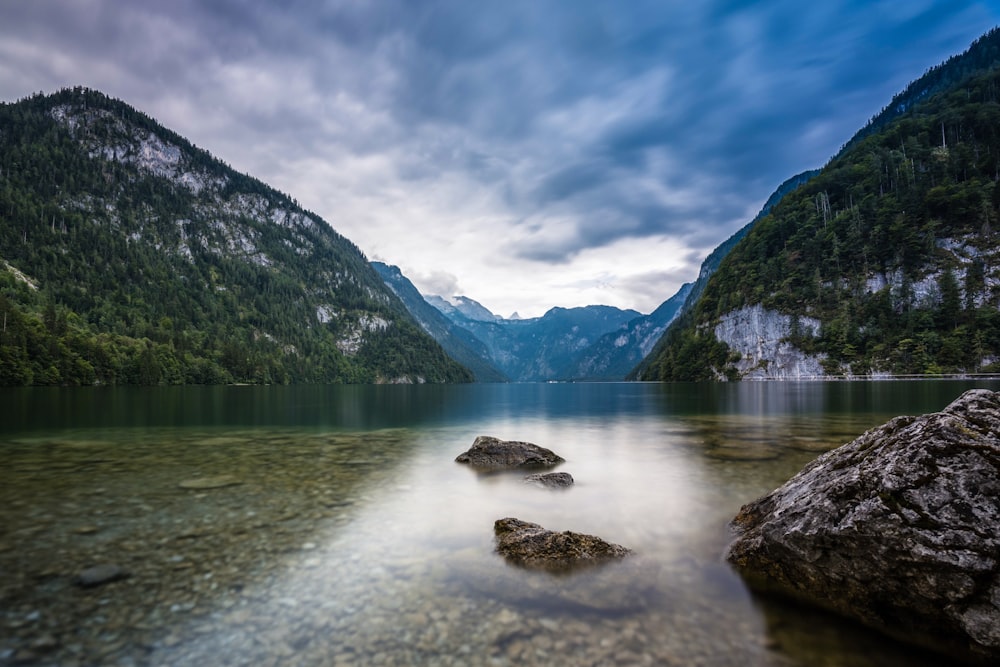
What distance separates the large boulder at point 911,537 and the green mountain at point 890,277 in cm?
15746

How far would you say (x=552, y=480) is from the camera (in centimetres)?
1908

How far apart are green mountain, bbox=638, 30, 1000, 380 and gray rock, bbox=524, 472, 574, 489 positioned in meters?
154

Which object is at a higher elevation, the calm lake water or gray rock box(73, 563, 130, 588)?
gray rock box(73, 563, 130, 588)

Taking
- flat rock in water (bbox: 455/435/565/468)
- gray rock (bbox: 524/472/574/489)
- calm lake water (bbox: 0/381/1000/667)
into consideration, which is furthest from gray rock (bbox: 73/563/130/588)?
flat rock in water (bbox: 455/435/565/468)

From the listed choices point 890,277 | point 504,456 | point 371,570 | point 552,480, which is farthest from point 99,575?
point 890,277

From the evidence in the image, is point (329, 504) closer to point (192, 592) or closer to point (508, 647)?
point (192, 592)

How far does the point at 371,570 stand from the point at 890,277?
194 meters

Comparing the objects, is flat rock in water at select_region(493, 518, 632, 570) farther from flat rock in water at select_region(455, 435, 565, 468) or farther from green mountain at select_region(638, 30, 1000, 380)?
green mountain at select_region(638, 30, 1000, 380)

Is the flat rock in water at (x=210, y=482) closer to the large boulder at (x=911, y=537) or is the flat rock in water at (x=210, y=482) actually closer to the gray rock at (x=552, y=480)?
the gray rock at (x=552, y=480)

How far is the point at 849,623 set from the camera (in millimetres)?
7684

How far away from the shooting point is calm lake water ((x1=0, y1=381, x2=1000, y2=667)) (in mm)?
6727

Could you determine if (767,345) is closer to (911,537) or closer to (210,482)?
(911,537)

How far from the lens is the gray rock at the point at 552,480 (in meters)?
18.7

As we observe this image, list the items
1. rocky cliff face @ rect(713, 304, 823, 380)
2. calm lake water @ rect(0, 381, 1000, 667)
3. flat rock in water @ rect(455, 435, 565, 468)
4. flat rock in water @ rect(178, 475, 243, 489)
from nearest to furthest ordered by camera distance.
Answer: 1. calm lake water @ rect(0, 381, 1000, 667)
2. flat rock in water @ rect(178, 475, 243, 489)
3. flat rock in water @ rect(455, 435, 565, 468)
4. rocky cliff face @ rect(713, 304, 823, 380)
